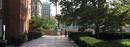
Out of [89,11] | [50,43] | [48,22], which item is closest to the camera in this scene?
[89,11]

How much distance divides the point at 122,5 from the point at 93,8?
416 centimetres

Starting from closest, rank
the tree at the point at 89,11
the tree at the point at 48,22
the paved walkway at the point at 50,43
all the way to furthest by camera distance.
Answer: the paved walkway at the point at 50,43 → the tree at the point at 89,11 → the tree at the point at 48,22

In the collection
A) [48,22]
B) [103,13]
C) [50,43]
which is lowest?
[50,43]

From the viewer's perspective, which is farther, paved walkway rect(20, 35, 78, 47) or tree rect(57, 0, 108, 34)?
tree rect(57, 0, 108, 34)

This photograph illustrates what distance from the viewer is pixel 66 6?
68.1 ft

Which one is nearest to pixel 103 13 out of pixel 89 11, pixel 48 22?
pixel 89 11

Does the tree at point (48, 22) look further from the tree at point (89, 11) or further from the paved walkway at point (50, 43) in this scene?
the tree at point (89, 11)

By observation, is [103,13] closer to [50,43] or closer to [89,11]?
[89,11]

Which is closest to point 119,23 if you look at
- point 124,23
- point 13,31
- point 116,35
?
point 124,23

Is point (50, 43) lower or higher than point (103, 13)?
lower

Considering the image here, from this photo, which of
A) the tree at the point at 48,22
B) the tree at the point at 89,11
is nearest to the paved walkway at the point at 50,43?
the tree at the point at 89,11

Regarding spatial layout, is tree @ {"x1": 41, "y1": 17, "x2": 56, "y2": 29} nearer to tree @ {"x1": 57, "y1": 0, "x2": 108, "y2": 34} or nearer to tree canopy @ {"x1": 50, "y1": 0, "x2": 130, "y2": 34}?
tree @ {"x1": 57, "y1": 0, "x2": 108, "y2": 34}

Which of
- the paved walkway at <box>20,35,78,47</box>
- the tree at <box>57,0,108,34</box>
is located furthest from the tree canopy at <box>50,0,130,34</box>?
the paved walkway at <box>20,35,78,47</box>

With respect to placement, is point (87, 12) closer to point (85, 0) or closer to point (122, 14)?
point (85, 0)
